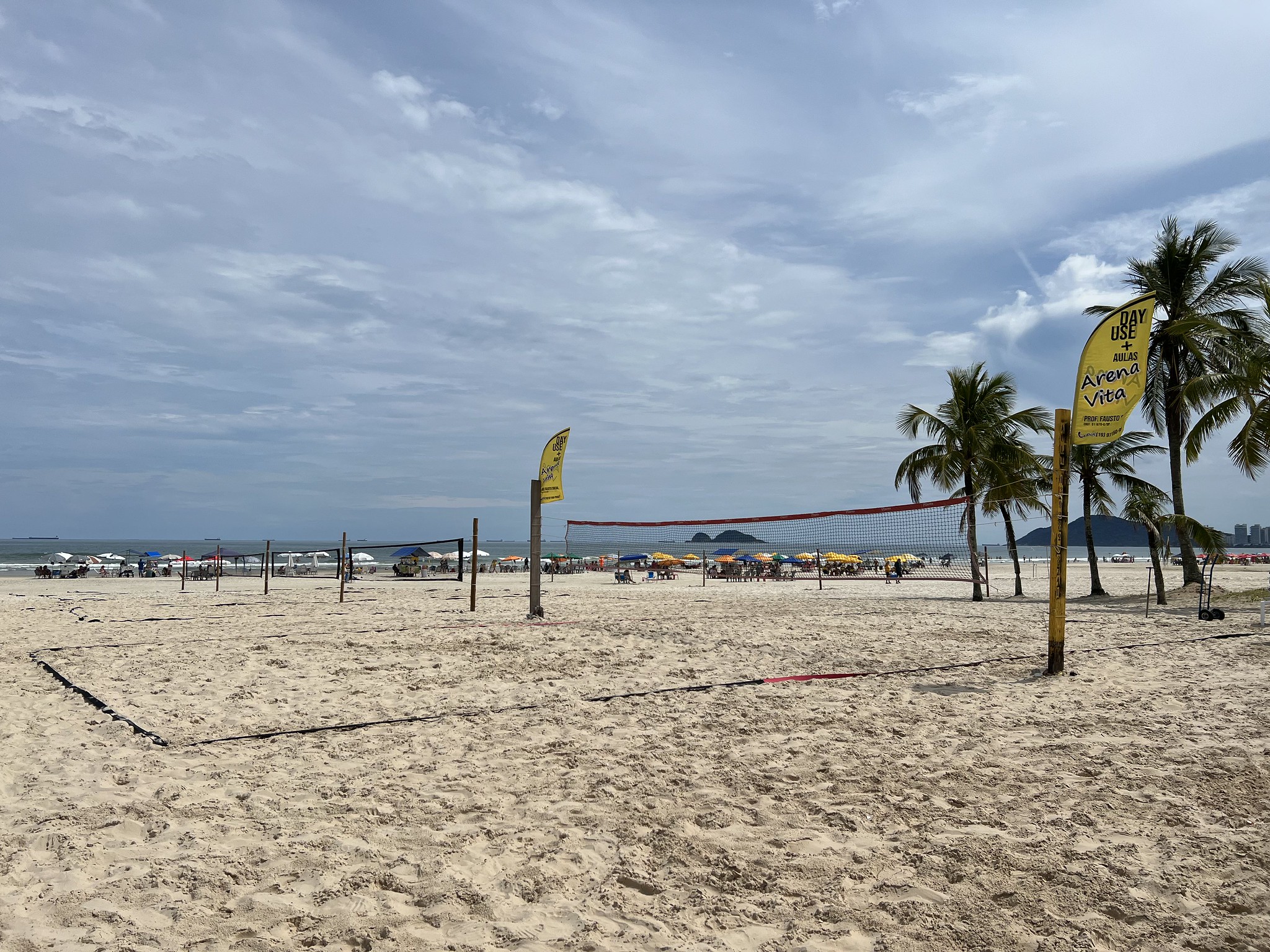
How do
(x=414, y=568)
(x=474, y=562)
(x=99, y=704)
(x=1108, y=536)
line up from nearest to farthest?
(x=99, y=704) < (x=474, y=562) < (x=414, y=568) < (x=1108, y=536)

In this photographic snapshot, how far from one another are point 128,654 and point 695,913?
6781mm

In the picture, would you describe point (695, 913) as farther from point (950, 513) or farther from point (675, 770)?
point (950, 513)

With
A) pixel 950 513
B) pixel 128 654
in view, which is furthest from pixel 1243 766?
pixel 950 513

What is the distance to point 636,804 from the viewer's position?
325 cm

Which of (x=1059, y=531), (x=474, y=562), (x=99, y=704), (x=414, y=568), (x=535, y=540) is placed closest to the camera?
(x=99, y=704)

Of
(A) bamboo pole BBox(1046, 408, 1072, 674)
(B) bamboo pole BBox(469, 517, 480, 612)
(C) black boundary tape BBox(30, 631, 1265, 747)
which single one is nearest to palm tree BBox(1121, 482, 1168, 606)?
(C) black boundary tape BBox(30, 631, 1265, 747)

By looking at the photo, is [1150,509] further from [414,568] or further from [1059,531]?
[414,568]

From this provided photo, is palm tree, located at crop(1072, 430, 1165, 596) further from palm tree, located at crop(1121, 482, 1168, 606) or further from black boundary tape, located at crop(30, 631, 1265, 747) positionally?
black boundary tape, located at crop(30, 631, 1265, 747)

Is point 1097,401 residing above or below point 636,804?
above

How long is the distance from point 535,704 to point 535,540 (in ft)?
16.7

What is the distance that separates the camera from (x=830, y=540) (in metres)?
17.2

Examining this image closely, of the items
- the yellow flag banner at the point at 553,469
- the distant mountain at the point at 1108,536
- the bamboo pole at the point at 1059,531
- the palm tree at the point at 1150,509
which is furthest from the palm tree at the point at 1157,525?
the distant mountain at the point at 1108,536

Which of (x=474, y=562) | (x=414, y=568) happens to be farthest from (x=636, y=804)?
(x=414, y=568)

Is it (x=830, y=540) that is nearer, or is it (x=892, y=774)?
(x=892, y=774)
